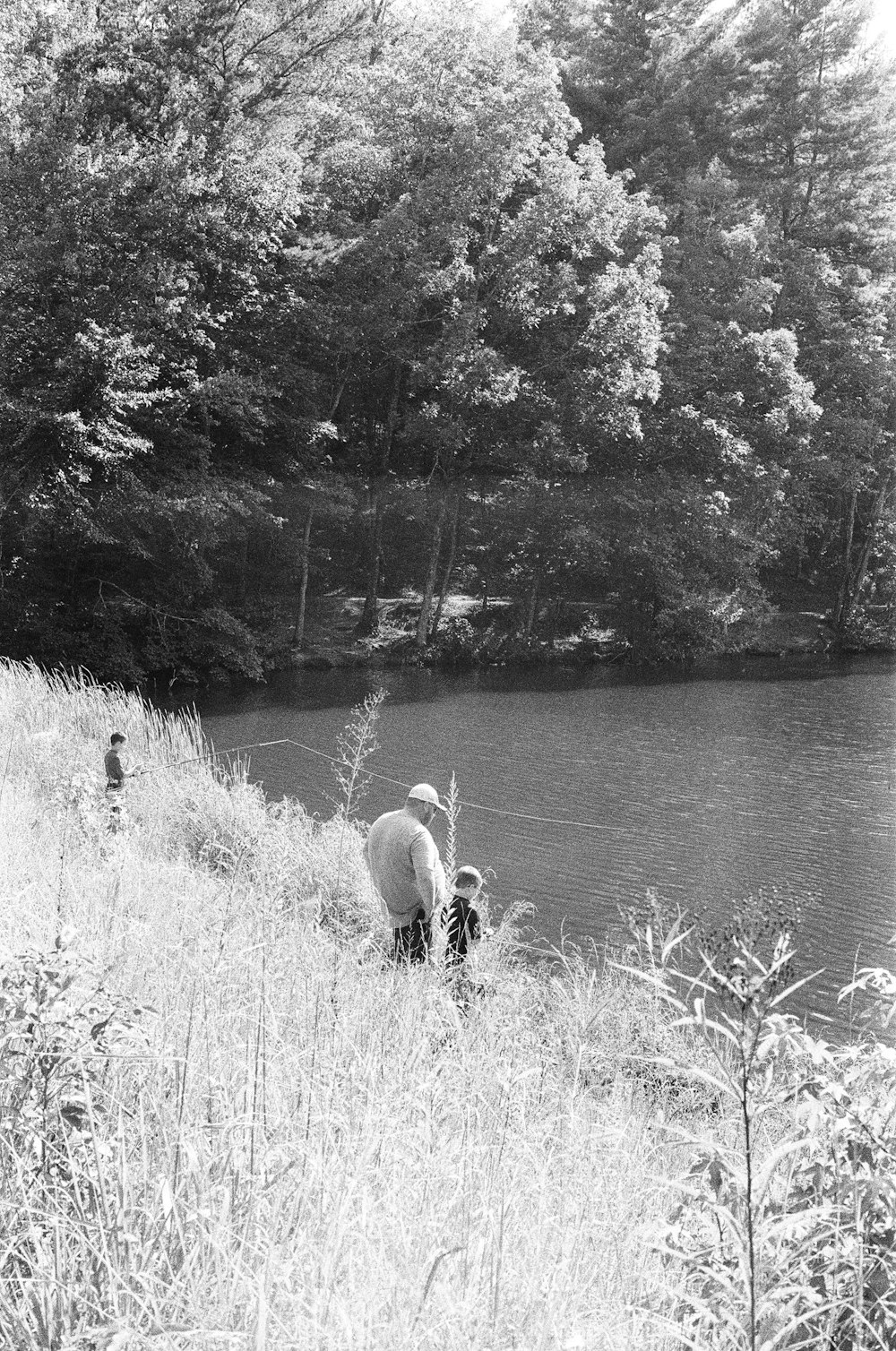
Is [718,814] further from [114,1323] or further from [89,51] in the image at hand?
[89,51]

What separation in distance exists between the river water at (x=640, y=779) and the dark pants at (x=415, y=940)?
3499mm

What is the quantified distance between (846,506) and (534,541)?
36.8ft

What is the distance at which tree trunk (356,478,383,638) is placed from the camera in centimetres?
3000

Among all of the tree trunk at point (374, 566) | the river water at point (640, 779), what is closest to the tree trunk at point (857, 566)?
the river water at point (640, 779)

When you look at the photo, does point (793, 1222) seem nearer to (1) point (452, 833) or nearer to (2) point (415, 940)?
(2) point (415, 940)

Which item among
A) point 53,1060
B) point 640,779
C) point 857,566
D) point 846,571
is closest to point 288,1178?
point 53,1060

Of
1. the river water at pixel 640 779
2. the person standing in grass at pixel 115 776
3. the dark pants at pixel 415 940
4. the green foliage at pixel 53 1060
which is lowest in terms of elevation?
the river water at pixel 640 779

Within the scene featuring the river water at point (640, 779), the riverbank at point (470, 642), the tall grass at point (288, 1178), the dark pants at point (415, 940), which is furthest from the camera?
the riverbank at point (470, 642)

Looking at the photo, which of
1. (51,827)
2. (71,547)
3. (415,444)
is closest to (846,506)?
(415,444)

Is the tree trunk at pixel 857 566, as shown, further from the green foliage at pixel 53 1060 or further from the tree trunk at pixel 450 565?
the green foliage at pixel 53 1060

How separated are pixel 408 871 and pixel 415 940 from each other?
37 centimetres

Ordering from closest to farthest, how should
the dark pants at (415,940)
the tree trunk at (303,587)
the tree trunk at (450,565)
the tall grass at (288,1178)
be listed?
the tall grass at (288,1178), the dark pants at (415,940), the tree trunk at (303,587), the tree trunk at (450,565)

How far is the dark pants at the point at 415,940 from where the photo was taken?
255 inches

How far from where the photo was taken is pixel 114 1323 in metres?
1.88
